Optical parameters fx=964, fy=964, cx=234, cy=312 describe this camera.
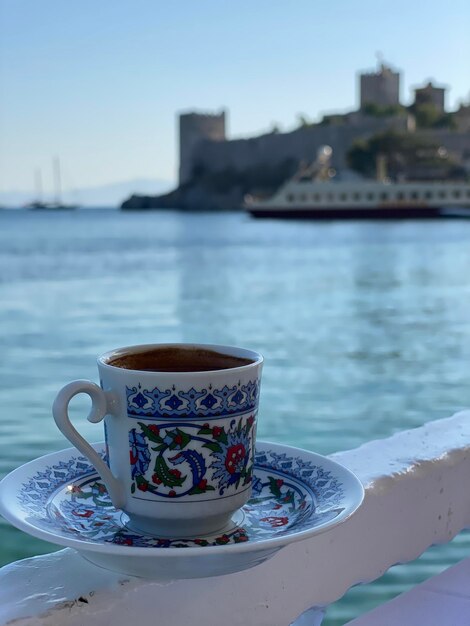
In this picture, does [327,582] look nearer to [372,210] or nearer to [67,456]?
[67,456]

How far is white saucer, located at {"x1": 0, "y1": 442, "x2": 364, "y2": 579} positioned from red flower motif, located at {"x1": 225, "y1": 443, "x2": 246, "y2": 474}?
2 centimetres

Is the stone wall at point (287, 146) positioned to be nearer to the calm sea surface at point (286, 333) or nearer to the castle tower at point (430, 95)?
the castle tower at point (430, 95)

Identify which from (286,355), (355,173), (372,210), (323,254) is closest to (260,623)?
(286,355)

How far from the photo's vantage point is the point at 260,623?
37 cm

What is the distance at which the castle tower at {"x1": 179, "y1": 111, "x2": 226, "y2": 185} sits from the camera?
102ft

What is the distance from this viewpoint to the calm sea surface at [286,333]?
92.9 inches

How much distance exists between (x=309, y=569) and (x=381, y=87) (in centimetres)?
3383

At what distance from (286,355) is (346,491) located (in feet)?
11.0

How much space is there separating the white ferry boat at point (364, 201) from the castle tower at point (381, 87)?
432 inches

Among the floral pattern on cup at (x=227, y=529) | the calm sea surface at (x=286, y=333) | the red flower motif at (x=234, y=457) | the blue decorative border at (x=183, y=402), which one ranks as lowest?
the calm sea surface at (x=286, y=333)

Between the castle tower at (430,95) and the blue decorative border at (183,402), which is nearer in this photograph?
the blue decorative border at (183,402)

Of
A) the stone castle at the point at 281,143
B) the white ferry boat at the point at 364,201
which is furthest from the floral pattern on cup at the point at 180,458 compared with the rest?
the stone castle at the point at 281,143

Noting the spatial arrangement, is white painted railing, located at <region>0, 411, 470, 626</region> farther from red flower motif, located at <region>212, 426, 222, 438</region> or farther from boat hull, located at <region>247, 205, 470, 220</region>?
boat hull, located at <region>247, 205, 470, 220</region>

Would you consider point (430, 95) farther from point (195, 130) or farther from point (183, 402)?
point (183, 402)
